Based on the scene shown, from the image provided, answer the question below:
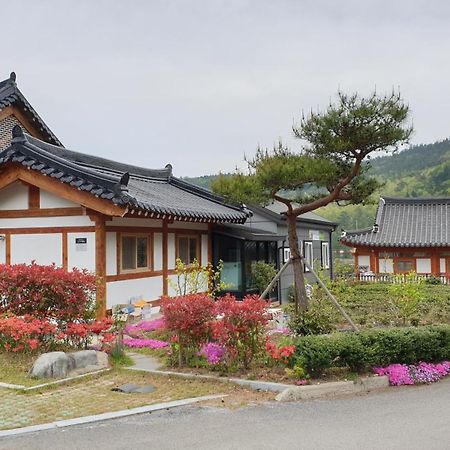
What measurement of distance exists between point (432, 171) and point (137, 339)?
213 ft

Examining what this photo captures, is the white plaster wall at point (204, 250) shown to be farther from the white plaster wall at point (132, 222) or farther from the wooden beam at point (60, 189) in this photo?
the wooden beam at point (60, 189)

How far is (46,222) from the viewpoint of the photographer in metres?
12.5

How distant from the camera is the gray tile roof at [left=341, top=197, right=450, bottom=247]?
28.4 meters

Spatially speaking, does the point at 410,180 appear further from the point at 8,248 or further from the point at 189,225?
the point at 8,248

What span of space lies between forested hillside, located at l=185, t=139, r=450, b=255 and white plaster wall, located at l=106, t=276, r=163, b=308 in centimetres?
3525

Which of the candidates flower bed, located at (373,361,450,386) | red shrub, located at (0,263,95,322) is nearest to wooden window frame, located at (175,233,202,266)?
red shrub, located at (0,263,95,322)

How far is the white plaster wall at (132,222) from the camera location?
1242cm

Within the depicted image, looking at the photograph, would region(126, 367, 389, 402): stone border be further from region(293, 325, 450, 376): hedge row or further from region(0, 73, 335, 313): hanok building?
region(0, 73, 335, 313): hanok building

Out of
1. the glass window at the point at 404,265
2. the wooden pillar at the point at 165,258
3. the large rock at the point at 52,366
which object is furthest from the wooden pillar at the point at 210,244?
the glass window at the point at 404,265

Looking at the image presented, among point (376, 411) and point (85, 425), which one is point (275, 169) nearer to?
point (376, 411)

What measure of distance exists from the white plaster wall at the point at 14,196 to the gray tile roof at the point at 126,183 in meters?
0.76

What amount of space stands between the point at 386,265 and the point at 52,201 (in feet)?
69.1

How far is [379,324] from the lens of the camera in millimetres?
11273

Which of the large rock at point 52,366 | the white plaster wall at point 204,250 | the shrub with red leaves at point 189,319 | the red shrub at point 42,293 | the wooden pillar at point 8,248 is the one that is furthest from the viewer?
the white plaster wall at point 204,250
